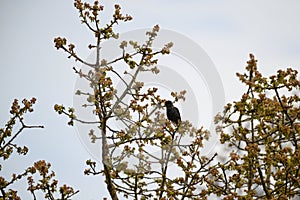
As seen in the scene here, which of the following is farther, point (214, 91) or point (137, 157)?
point (214, 91)

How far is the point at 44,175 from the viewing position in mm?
5324

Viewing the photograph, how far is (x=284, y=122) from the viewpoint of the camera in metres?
6.54

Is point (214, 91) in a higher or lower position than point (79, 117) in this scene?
higher

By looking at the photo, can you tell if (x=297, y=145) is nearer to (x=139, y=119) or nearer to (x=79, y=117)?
(x=139, y=119)

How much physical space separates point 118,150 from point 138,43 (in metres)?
1.39

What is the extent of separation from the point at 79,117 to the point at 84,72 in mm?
596

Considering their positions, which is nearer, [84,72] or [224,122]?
[84,72]

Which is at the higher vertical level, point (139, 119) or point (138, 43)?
point (138, 43)

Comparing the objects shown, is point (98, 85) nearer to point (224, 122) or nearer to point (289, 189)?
point (224, 122)

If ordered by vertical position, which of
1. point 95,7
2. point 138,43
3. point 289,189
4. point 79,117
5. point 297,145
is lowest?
point 289,189

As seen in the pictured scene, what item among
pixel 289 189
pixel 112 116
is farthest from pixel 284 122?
Result: pixel 112 116

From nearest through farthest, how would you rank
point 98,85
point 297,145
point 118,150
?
point 98,85, point 118,150, point 297,145

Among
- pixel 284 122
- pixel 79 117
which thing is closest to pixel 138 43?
pixel 79 117

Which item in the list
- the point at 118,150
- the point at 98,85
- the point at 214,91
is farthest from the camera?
the point at 214,91
